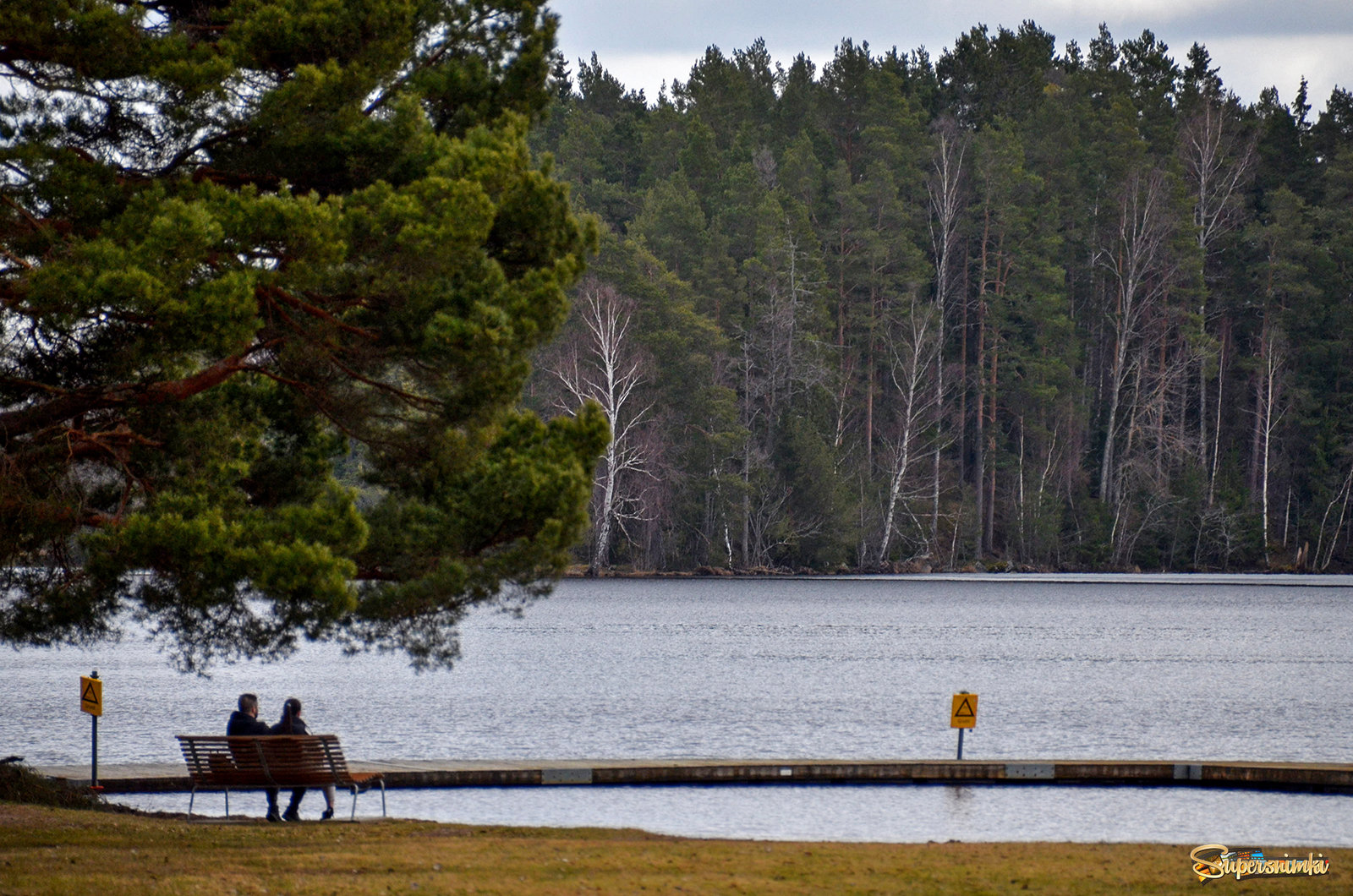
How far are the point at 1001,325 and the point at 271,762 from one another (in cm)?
7359

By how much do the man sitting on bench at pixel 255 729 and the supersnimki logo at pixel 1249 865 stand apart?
7.89m

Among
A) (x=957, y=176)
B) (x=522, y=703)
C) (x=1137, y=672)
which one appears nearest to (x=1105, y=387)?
(x=957, y=176)

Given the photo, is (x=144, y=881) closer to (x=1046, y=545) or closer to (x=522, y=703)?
(x=522, y=703)

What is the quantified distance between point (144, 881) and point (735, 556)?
227 feet

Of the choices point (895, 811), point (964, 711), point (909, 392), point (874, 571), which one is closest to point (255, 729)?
point (895, 811)

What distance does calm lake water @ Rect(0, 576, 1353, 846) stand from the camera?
671 inches

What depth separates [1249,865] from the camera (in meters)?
11.1

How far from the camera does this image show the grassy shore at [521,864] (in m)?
9.79

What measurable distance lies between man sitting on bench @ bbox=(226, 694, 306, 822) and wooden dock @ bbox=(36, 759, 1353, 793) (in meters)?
2.84

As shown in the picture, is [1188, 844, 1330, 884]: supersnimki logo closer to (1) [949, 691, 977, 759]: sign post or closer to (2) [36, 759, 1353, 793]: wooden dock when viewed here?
(1) [949, 691, 977, 759]: sign post

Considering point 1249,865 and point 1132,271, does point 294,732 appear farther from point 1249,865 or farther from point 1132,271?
point 1132,271

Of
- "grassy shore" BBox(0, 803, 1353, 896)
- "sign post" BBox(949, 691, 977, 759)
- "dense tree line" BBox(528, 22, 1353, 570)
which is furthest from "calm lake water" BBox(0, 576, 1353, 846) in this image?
"dense tree line" BBox(528, 22, 1353, 570)

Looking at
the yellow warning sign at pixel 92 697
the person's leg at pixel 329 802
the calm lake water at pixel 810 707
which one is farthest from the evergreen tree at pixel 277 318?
the calm lake water at pixel 810 707

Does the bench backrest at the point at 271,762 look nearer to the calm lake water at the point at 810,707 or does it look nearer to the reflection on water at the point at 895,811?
the reflection on water at the point at 895,811
